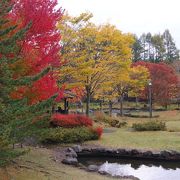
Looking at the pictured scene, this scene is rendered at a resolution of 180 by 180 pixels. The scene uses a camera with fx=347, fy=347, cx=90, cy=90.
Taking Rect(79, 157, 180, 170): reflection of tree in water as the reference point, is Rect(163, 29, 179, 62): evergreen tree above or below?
above

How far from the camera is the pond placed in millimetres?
17269

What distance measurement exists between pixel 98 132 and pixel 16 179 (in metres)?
11.0

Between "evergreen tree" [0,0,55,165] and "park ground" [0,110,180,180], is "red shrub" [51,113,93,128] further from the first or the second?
"evergreen tree" [0,0,55,165]

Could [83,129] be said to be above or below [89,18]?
below

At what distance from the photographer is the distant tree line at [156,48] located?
89.9m

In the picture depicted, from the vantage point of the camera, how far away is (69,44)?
2745 centimetres

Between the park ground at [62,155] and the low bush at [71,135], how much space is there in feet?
1.74

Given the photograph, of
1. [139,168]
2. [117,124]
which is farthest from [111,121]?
[139,168]

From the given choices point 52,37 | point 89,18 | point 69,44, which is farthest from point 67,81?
point 52,37

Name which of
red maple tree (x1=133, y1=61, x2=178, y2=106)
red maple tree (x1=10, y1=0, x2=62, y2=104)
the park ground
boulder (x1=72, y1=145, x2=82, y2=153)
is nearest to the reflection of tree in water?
boulder (x1=72, y1=145, x2=82, y2=153)

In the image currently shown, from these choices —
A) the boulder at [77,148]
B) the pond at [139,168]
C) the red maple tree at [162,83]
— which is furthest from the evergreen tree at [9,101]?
the red maple tree at [162,83]

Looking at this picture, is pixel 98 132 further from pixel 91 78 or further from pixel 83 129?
pixel 91 78

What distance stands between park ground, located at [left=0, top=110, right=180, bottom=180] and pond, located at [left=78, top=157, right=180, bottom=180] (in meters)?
1.38

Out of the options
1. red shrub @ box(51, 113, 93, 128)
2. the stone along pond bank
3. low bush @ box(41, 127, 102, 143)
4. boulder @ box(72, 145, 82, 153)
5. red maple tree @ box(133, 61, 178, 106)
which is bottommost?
the stone along pond bank
